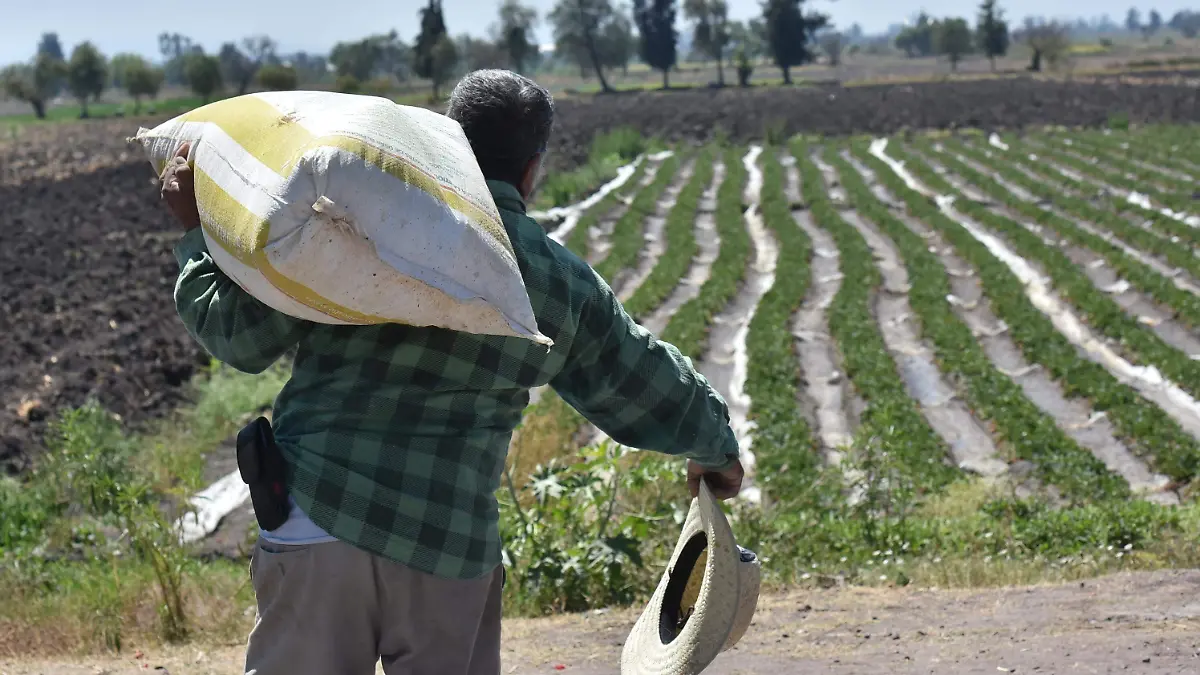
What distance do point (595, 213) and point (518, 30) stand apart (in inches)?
1852

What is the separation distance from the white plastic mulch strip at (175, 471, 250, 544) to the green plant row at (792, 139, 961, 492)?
3758 millimetres

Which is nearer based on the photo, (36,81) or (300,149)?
→ (300,149)

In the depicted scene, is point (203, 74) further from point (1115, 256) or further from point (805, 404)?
point (805, 404)

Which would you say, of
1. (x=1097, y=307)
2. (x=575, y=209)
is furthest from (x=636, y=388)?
(x=575, y=209)

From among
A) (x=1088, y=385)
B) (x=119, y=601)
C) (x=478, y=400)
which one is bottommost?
(x=1088, y=385)

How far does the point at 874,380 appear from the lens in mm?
10516

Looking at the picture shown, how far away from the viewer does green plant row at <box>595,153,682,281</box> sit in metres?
16.5

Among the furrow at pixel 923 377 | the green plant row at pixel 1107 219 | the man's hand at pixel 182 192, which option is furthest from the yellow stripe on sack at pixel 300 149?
the green plant row at pixel 1107 219

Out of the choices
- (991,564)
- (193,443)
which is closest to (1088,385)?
(991,564)

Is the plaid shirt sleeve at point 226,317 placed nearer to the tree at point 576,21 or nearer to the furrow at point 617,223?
the furrow at point 617,223

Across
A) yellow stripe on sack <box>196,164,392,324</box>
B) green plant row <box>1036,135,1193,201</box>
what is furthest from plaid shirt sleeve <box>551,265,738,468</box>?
green plant row <box>1036,135,1193,201</box>

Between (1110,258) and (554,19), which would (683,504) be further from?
(554,19)

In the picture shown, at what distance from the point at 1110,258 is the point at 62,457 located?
11.9 m

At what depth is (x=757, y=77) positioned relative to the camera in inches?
3378
